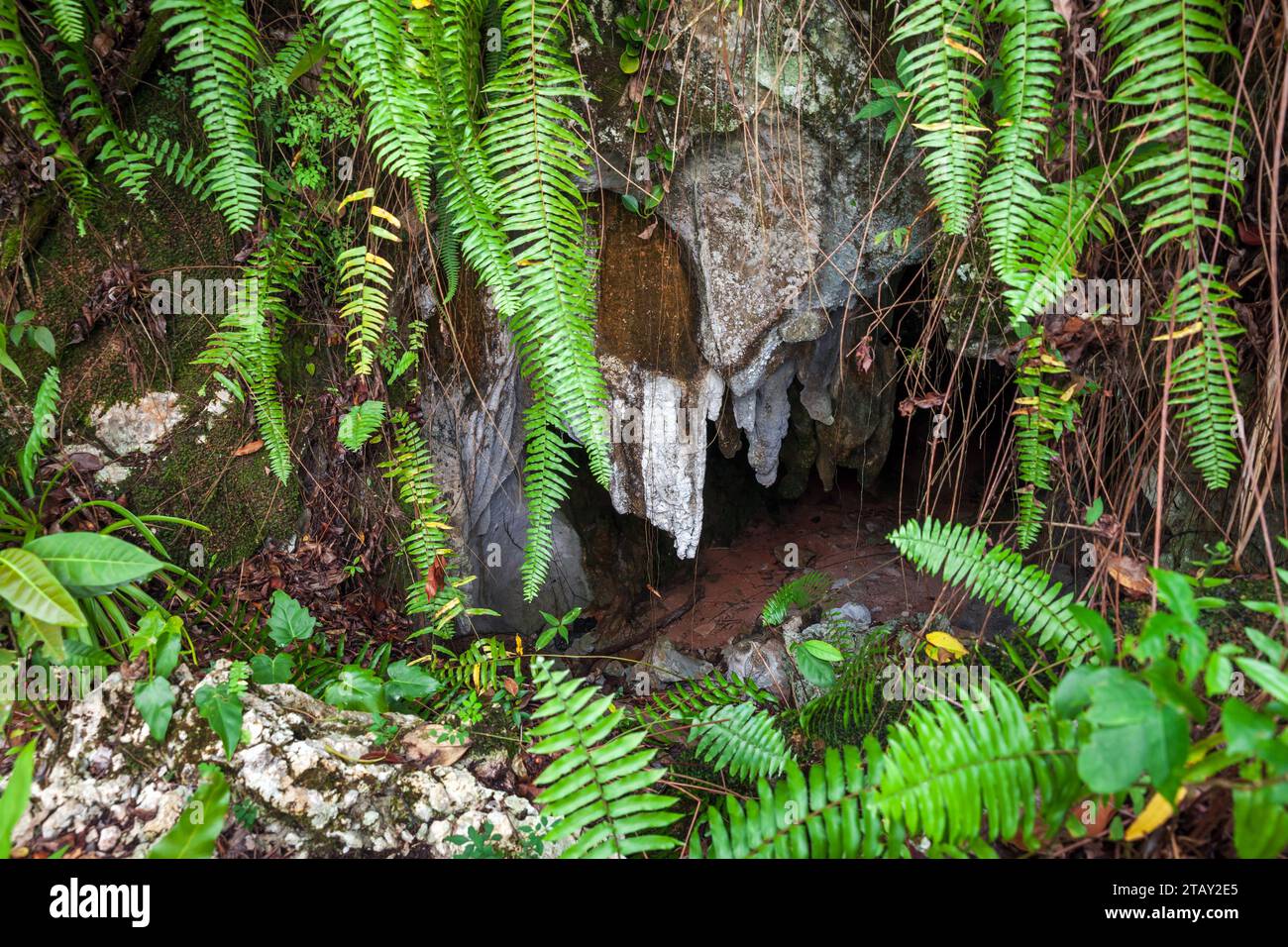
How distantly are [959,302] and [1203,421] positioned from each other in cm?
115

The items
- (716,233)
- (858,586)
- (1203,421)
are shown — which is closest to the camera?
(1203,421)

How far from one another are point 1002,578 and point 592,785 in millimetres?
1495

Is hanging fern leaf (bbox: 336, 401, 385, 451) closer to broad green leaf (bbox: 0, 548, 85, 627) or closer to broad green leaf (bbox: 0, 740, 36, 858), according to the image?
broad green leaf (bbox: 0, 548, 85, 627)

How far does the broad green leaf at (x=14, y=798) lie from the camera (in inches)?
61.2

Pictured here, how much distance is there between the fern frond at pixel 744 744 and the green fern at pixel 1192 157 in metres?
1.66

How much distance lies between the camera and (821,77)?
3006 mm

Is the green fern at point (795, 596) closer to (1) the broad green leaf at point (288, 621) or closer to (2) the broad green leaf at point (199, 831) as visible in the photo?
(1) the broad green leaf at point (288, 621)

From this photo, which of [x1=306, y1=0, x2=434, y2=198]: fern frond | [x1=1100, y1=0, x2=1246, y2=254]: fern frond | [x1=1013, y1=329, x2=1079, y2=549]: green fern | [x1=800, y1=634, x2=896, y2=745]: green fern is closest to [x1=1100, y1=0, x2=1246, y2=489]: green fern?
[x1=1100, y1=0, x2=1246, y2=254]: fern frond

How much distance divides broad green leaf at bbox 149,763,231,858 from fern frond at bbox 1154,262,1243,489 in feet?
9.67

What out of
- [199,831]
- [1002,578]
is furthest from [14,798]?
[1002,578]

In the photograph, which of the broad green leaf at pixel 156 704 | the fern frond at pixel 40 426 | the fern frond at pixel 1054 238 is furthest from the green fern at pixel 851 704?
the fern frond at pixel 40 426

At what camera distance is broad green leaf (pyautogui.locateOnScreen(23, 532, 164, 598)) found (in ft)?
7.43
